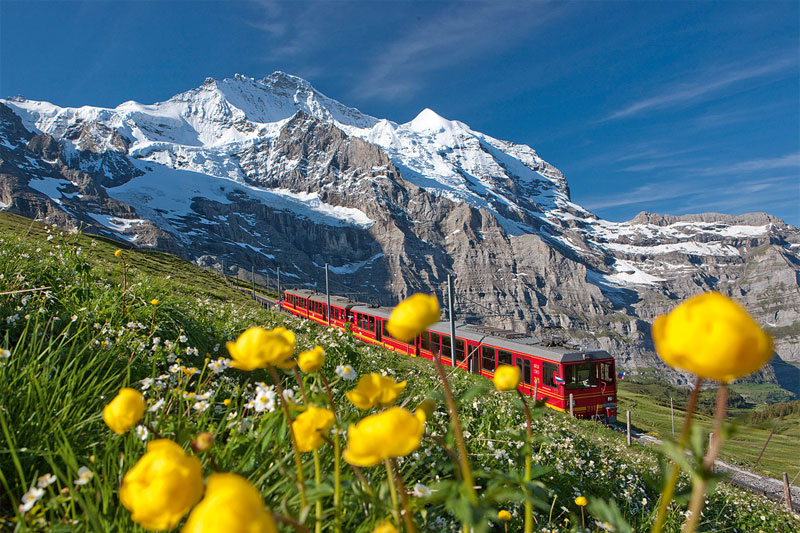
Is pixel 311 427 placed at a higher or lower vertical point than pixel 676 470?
lower

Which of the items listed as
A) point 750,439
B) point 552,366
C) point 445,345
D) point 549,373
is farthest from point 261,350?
point 750,439

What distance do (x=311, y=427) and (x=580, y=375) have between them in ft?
46.5

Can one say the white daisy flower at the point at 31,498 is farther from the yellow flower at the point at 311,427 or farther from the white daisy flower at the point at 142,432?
the yellow flower at the point at 311,427

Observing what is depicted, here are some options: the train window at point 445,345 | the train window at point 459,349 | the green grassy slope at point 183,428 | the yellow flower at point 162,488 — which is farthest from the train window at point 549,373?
the yellow flower at point 162,488

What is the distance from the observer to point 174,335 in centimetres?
471

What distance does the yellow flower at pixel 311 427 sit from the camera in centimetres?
137

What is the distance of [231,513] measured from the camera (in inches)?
28.6

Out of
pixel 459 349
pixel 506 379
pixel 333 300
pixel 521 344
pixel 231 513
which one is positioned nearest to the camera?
pixel 231 513

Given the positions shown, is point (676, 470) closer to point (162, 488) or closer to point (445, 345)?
point (162, 488)

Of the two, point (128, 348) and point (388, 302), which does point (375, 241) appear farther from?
point (128, 348)

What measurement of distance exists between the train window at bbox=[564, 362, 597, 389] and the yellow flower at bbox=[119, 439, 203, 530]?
1395 centimetres

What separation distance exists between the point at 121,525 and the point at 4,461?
3.57 ft

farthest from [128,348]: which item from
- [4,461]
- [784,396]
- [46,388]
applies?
[784,396]

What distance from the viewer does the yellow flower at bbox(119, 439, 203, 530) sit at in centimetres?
91
